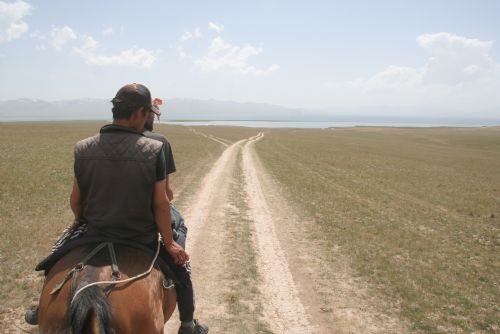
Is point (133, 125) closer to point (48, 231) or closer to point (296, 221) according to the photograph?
point (48, 231)

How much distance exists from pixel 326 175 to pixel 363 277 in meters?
18.6

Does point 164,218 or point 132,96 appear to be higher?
point 132,96

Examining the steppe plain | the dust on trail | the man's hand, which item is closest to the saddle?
the man's hand

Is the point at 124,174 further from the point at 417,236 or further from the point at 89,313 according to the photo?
the point at 417,236

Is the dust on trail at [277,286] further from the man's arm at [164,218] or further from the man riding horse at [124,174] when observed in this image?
the man riding horse at [124,174]

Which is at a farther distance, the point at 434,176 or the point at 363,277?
the point at 434,176

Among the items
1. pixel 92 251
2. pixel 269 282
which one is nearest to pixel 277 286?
pixel 269 282

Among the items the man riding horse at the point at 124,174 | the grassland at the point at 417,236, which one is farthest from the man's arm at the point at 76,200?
the grassland at the point at 417,236

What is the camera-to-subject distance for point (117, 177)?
3.56 m

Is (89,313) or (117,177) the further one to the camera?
(117,177)

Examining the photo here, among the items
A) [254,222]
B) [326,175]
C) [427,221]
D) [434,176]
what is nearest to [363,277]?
[254,222]

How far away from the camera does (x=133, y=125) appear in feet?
12.3

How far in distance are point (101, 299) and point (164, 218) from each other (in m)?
1.09

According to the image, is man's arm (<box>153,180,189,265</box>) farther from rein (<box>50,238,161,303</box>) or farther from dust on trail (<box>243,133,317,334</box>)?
dust on trail (<box>243,133,317,334</box>)
